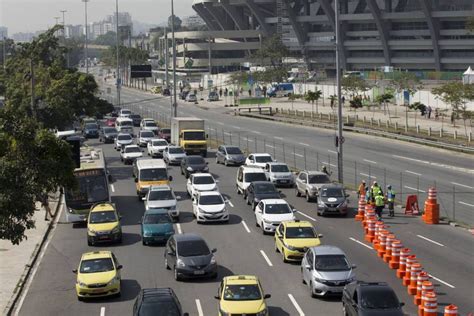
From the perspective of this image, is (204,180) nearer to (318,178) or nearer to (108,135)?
(318,178)

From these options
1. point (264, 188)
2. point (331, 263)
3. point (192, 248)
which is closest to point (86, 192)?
point (264, 188)

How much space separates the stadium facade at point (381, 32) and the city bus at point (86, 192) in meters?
115

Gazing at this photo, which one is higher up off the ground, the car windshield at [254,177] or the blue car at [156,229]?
the car windshield at [254,177]

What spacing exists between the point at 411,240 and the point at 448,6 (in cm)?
12539

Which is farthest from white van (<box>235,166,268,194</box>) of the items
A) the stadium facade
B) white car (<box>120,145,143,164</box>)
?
the stadium facade

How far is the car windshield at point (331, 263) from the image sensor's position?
2839cm

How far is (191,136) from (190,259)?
38.0m

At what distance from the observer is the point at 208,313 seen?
2683cm

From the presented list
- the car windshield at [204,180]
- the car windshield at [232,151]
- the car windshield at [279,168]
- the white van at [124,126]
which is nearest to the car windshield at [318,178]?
the car windshield at [204,180]

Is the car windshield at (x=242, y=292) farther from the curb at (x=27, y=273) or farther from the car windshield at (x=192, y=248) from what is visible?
the curb at (x=27, y=273)

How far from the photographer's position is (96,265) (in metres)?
29.6

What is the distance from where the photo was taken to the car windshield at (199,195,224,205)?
140ft

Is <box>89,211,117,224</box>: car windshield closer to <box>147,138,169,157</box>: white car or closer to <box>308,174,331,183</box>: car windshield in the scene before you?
<box>308,174,331,183</box>: car windshield

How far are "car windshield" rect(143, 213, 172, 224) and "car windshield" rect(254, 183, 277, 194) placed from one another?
8.62 m
